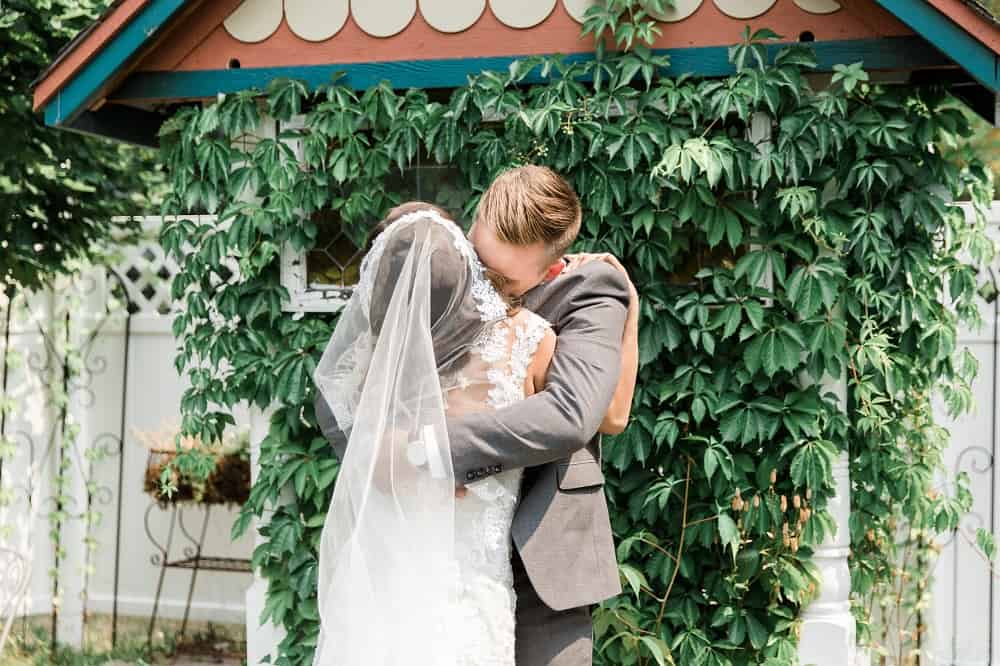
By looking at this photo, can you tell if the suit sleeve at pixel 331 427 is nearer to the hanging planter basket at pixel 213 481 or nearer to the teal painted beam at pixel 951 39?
the teal painted beam at pixel 951 39

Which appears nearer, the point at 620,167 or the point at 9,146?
the point at 620,167

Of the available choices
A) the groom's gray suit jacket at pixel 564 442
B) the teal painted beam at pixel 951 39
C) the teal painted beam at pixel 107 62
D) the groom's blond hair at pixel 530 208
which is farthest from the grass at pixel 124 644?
the teal painted beam at pixel 951 39

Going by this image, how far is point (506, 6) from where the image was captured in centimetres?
394

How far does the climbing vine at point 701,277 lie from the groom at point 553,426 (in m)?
1.14

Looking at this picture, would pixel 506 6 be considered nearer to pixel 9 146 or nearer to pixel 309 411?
pixel 309 411

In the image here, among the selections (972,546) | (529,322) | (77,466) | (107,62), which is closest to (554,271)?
(529,322)

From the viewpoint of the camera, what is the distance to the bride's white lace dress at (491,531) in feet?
7.95

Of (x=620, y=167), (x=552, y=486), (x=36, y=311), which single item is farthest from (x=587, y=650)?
(x=36, y=311)

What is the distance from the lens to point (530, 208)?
92.2 inches

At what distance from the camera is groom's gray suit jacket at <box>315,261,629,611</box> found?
2.33 meters

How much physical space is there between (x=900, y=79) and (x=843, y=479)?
1417mm

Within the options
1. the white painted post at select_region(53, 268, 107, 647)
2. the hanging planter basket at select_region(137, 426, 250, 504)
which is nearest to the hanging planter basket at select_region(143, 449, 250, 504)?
the hanging planter basket at select_region(137, 426, 250, 504)

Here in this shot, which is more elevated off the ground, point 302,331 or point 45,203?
point 45,203

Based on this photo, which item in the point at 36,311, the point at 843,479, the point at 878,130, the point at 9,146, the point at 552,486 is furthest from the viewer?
the point at 36,311
